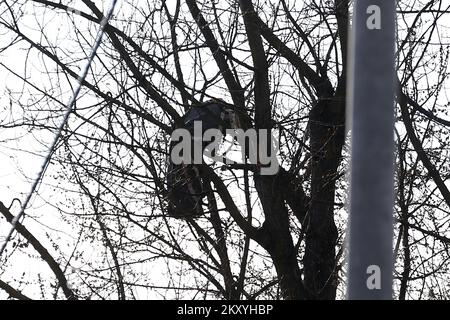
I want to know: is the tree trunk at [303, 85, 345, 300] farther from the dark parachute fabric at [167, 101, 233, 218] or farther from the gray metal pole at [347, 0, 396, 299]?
the gray metal pole at [347, 0, 396, 299]

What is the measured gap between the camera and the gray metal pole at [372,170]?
95.9 inches

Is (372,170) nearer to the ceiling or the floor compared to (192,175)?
nearer to the floor

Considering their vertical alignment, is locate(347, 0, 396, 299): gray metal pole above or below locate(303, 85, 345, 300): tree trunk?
below

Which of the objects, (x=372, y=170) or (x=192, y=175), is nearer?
(x=372, y=170)

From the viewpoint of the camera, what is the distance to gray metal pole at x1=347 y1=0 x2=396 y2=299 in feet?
7.99

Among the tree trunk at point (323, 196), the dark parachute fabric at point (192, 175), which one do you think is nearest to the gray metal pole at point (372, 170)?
the dark parachute fabric at point (192, 175)

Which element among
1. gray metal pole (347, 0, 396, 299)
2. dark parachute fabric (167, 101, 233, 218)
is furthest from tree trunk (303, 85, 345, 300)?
gray metal pole (347, 0, 396, 299)

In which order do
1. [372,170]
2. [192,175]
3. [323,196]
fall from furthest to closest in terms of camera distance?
1. [323,196]
2. [192,175]
3. [372,170]

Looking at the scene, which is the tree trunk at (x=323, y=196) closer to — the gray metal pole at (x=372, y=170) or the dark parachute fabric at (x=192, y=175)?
the dark parachute fabric at (x=192, y=175)

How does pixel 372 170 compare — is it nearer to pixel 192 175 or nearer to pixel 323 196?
pixel 192 175

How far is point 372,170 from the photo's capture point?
2.45 meters

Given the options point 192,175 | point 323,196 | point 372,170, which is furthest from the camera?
point 323,196

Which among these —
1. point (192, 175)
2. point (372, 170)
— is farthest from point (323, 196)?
point (372, 170)
